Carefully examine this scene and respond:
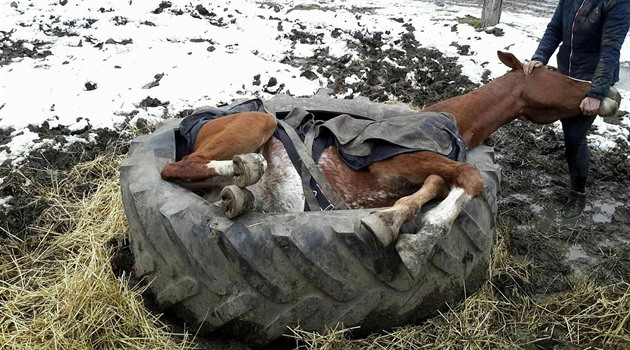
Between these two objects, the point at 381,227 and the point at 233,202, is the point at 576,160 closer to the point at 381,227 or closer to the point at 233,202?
the point at 381,227

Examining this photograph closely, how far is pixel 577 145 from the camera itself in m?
4.20

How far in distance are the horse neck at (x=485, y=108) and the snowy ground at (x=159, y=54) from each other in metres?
2.06

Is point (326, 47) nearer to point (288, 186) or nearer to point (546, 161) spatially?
point (546, 161)

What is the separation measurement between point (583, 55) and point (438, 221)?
2.42 meters

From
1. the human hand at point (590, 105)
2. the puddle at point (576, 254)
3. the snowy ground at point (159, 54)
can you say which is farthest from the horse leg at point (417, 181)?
the snowy ground at point (159, 54)

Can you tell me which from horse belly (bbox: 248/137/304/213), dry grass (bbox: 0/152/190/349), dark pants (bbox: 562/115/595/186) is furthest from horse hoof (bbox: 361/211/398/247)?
dark pants (bbox: 562/115/595/186)

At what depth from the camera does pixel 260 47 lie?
23.0 feet

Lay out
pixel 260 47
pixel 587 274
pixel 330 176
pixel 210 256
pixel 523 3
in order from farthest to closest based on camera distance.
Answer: pixel 523 3 → pixel 260 47 → pixel 587 274 → pixel 330 176 → pixel 210 256

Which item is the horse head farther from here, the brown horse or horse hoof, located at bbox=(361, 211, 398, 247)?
horse hoof, located at bbox=(361, 211, 398, 247)

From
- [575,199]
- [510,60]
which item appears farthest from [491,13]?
[510,60]

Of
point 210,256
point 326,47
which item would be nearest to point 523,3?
point 326,47

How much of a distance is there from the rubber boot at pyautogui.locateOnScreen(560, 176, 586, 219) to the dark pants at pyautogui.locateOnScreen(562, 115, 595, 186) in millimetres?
44

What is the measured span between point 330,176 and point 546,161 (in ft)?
8.72

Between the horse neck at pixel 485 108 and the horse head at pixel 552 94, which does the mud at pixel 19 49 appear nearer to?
the horse neck at pixel 485 108
